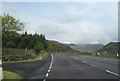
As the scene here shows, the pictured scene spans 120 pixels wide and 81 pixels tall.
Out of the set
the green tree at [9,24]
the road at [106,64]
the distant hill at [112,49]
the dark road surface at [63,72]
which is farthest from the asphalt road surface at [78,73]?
the distant hill at [112,49]

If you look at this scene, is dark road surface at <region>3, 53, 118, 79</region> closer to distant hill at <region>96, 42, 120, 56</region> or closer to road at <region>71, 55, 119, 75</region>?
road at <region>71, 55, 119, 75</region>

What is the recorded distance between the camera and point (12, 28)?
41.3 m

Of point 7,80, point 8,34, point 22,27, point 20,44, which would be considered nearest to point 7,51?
point 8,34

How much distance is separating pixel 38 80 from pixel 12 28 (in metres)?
33.3

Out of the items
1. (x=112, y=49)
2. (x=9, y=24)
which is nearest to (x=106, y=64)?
(x=9, y=24)

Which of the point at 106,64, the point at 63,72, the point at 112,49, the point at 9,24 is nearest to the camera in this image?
the point at 63,72

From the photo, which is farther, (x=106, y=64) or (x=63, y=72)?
(x=106, y=64)

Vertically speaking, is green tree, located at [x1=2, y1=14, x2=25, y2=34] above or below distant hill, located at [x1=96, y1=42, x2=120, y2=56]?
above

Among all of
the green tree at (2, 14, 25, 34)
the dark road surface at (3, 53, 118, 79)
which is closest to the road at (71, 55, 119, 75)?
the dark road surface at (3, 53, 118, 79)

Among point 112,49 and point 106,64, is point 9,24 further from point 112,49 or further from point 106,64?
point 112,49

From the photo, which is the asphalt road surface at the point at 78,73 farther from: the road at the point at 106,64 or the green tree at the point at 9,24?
the green tree at the point at 9,24

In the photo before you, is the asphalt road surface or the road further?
the road

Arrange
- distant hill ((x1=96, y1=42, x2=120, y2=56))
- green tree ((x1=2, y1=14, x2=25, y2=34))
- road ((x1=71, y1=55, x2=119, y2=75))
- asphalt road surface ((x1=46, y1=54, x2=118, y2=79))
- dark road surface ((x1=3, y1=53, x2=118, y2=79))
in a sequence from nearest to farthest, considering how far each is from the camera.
→ asphalt road surface ((x1=46, y1=54, x2=118, y2=79)) → dark road surface ((x1=3, y1=53, x2=118, y2=79)) → road ((x1=71, y1=55, x2=119, y2=75)) → green tree ((x1=2, y1=14, x2=25, y2=34)) → distant hill ((x1=96, y1=42, x2=120, y2=56))

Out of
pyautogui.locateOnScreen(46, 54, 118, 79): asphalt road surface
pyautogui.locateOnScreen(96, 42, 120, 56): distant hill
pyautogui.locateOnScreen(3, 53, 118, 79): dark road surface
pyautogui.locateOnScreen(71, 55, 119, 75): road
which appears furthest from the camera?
pyautogui.locateOnScreen(96, 42, 120, 56): distant hill
